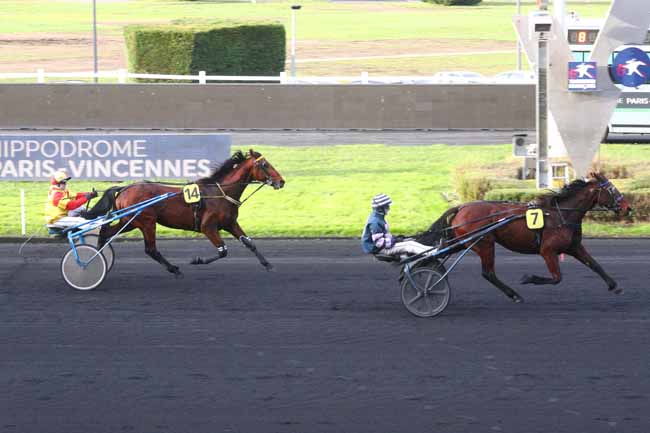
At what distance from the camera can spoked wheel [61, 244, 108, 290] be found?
489 inches

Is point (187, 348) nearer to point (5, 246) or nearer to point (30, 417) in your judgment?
point (30, 417)

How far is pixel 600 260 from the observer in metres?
14.1

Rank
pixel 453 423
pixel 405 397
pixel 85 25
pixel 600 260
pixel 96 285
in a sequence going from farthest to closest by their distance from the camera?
pixel 85 25
pixel 600 260
pixel 96 285
pixel 405 397
pixel 453 423

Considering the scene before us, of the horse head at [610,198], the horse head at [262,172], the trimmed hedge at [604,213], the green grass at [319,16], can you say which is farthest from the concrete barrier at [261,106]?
the green grass at [319,16]

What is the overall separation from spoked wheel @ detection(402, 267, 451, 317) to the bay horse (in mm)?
2403

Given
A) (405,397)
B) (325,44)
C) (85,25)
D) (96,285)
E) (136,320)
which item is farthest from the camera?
(85,25)

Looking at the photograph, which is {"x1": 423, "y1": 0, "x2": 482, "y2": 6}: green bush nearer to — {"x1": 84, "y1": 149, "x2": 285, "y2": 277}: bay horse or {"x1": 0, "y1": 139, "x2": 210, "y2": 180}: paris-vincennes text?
{"x1": 0, "y1": 139, "x2": 210, "y2": 180}: paris-vincennes text

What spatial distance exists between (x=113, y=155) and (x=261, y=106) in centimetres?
1156

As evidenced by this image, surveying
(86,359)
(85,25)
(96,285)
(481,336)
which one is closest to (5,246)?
(96,285)

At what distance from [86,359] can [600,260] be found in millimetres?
7122

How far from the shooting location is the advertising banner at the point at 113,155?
17016 mm

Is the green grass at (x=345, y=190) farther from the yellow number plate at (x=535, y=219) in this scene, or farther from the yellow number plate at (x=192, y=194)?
the yellow number plate at (x=535, y=219)

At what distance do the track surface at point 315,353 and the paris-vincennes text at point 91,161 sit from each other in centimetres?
346

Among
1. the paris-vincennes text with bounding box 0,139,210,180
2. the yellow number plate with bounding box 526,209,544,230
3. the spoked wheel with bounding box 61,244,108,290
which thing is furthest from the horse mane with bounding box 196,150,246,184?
the paris-vincennes text with bounding box 0,139,210,180
